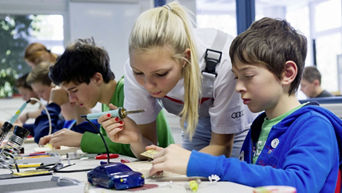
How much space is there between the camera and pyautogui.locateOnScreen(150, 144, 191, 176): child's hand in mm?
821

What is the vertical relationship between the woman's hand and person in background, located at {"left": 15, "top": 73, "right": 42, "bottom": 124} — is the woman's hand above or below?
above

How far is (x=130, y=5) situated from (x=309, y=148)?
11.5ft

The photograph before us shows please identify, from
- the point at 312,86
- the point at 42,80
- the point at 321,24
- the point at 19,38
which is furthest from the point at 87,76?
the point at 321,24

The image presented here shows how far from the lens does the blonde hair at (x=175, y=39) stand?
107 cm

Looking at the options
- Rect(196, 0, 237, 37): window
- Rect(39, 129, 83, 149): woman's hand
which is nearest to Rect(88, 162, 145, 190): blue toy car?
Rect(39, 129, 83, 149): woman's hand

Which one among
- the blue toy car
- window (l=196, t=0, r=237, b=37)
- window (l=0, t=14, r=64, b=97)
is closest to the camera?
the blue toy car

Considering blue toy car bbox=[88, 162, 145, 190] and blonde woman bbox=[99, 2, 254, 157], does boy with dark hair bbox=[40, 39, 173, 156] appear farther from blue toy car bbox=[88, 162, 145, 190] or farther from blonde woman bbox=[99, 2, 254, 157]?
blue toy car bbox=[88, 162, 145, 190]

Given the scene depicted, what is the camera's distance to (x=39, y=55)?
10.4ft

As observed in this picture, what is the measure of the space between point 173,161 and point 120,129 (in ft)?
1.37

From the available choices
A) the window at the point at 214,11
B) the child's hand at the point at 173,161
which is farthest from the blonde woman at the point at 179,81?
the window at the point at 214,11

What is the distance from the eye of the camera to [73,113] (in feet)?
8.00

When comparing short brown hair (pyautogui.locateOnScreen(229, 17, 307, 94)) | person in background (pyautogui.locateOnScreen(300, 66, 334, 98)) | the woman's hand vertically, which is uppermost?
short brown hair (pyautogui.locateOnScreen(229, 17, 307, 94))

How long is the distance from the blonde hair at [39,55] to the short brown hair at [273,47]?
2301mm

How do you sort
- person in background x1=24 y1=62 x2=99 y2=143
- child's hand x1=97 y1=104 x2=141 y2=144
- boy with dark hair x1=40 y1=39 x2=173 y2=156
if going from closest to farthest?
1. child's hand x1=97 y1=104 x2=141 y2=144
2. boy with dark hair x1=40 y1=39 x2=173 y2=156
3. person in background x1=24 y1=62 x2=99 y2=143
